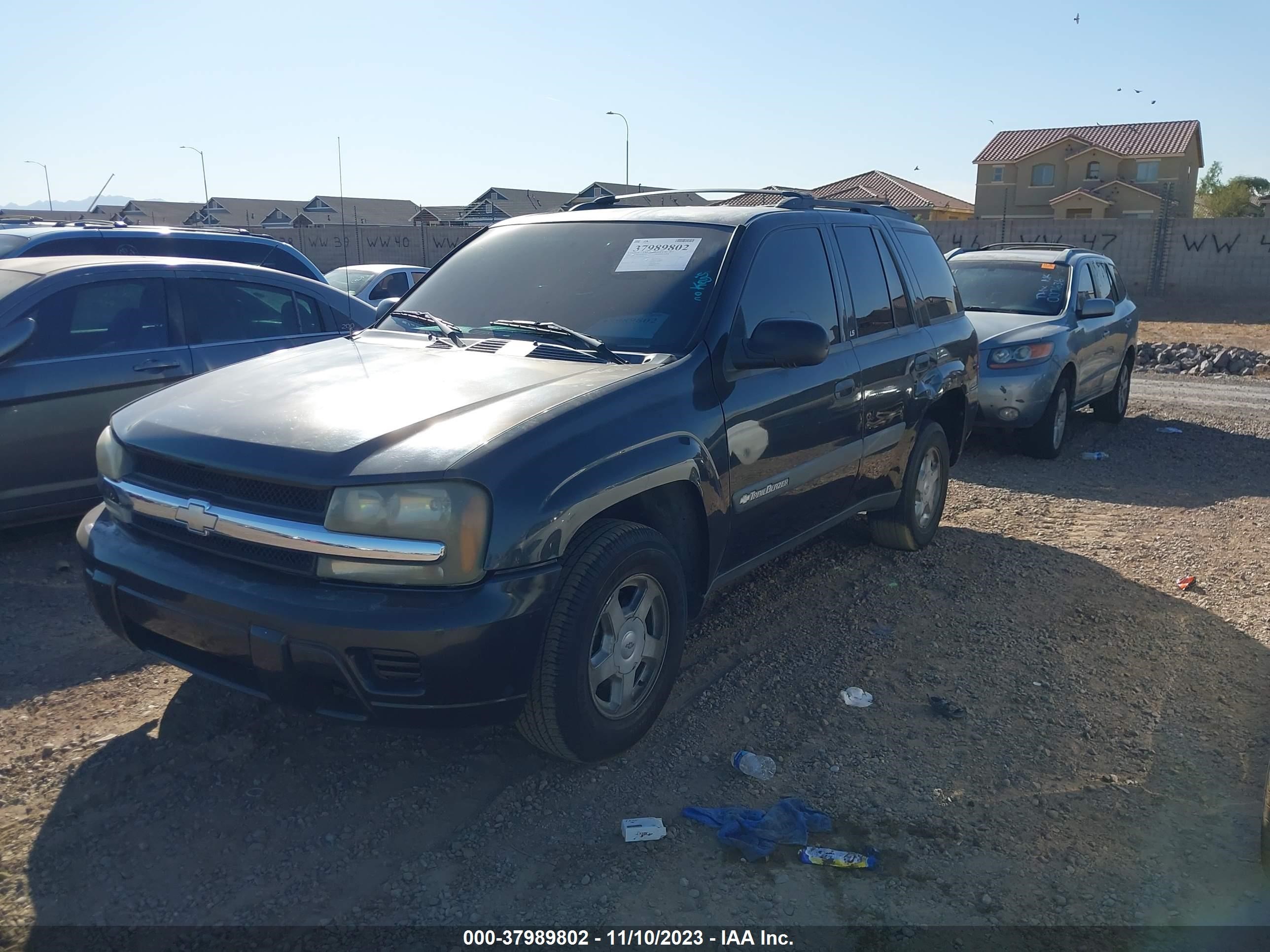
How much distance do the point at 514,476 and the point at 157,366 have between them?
3888mm

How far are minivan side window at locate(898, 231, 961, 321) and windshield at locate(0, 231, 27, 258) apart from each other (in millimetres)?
6778

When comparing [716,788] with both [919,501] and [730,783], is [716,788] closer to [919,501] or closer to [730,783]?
[730,783]

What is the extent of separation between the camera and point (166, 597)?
3133 mm

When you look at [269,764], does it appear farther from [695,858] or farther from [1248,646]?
[1248,646]

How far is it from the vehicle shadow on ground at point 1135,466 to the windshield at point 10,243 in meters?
7.83

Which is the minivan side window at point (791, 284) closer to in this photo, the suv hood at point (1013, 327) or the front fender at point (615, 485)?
the front fender at point (615, 485)

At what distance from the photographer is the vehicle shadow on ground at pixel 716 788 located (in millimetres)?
2900

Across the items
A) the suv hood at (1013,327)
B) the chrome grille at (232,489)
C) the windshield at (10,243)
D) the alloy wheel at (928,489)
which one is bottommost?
the alloy wheel at (928,489)

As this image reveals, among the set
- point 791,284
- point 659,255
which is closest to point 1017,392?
point 791,284

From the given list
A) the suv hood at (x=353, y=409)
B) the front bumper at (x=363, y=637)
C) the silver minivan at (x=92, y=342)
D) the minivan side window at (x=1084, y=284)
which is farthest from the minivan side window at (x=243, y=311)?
the minivan side window at (x=1084, y=284)

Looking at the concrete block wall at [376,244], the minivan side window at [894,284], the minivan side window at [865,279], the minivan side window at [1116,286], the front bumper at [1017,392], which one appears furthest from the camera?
the concrete block wall at [376,244]

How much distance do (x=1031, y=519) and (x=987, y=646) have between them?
8.66 ft

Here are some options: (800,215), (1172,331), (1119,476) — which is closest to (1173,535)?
(1119,476)

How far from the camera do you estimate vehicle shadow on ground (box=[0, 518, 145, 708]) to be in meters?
4.15
